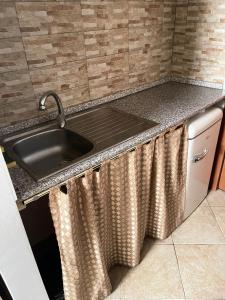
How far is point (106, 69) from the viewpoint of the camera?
162 cm

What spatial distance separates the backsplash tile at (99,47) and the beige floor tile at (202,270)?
1261 millimetres

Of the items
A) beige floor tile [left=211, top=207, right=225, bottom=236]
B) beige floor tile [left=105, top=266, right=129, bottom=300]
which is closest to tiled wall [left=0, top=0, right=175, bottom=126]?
beige floor tile [left=105, top=266, right=129, bottom=300]

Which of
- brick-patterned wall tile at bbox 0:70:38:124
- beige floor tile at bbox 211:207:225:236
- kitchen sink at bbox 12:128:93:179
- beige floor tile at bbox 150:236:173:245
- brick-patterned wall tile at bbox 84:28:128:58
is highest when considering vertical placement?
brick-patterned wall tile at bbox 84:28:128:58

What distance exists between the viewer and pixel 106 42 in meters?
1.54

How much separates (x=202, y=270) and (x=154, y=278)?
325 millimetres

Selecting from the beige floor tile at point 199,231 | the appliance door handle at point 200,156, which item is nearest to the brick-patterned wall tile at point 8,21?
the appliance door handle at point 200,156

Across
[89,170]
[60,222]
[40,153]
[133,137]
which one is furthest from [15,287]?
[133,137]

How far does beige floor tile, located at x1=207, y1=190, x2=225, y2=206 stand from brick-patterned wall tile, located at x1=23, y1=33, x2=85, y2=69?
1.59 meters

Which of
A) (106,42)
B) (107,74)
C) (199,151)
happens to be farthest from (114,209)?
(106,42)

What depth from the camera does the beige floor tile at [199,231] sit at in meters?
1.73

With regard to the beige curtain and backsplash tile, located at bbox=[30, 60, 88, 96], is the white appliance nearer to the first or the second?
the beige curtain

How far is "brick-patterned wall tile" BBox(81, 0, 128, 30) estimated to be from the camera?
4.54ft

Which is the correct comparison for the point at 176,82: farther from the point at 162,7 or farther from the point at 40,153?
the point at 40,153

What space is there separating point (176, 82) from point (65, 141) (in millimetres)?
1236
